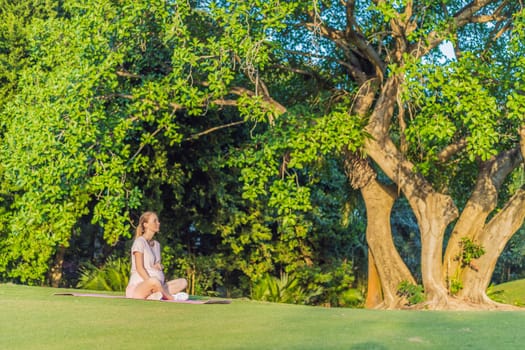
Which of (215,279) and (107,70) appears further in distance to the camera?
(215,279)

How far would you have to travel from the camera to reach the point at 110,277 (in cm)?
1902

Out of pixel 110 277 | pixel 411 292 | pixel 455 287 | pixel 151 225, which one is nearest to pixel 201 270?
pixel 110 277

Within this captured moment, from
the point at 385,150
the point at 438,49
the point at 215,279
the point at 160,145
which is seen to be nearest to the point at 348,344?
the point at 385,150

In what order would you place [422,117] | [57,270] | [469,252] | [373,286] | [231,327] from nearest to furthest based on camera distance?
1. [231,327]
2. [422,117]
3. [469,252]
4. [373,286]
5. [57,270]

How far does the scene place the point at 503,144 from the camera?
50.9 ft

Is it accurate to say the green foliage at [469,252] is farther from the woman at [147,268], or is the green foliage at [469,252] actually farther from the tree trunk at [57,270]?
the tree trunk at [57,270]

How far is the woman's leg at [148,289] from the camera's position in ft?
38.8

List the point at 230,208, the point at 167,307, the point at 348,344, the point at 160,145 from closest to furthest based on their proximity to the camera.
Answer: the point at 348,344, the point at 167,307, the point at 160,145, the point at 230,208

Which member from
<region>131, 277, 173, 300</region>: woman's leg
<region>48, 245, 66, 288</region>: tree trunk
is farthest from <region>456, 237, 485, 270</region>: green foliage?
<region>48, 245, 66, 288</region>: tree trunk

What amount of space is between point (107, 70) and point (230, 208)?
637 centimetres

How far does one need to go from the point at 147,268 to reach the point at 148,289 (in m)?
0.35

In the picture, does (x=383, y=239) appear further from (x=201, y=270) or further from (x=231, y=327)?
(x=231, y=327)

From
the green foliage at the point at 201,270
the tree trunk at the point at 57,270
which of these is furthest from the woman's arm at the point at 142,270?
the tree trunk at the point at 57,270

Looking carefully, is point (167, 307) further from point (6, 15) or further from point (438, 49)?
point (6, 15)
